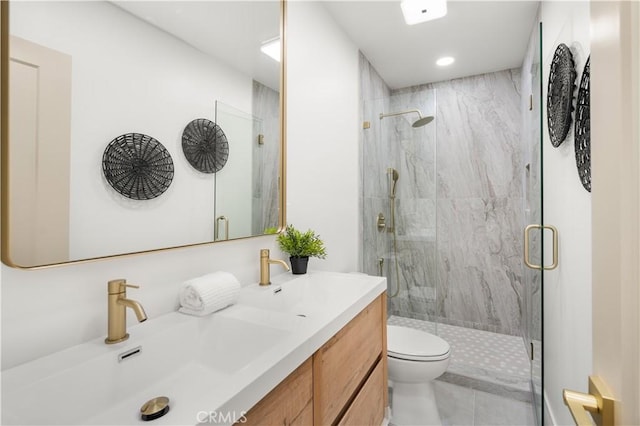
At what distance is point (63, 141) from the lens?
81cm

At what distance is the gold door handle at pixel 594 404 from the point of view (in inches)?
17.0

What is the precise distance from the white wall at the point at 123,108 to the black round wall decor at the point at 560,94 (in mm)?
1412

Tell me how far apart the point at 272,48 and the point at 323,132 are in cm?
63

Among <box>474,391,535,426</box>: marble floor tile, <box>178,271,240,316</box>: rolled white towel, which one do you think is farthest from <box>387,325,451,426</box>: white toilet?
<box>178,271,240,316</box>: rolled white towel

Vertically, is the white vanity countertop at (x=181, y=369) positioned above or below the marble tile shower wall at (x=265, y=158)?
below

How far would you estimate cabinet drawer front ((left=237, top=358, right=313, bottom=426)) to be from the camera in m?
0.69

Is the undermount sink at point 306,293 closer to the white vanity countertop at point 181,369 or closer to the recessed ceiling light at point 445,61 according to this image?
the white vanity countertop at point 181,369

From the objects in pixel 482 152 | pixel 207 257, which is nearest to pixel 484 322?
pixel 482 152

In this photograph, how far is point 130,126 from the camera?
3.14ft

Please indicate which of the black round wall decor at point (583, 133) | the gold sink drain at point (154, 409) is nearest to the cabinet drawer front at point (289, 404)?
the gold sink drain at point (154, 409)

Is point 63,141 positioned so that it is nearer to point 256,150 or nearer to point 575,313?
point 256,150

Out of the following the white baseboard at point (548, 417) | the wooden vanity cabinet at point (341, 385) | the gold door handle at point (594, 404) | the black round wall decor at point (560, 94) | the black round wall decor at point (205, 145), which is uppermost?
the black round wall decor at point (560, 94)

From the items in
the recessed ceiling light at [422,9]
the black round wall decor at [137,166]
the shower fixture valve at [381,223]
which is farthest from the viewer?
the shower fixture valve at [381,223]

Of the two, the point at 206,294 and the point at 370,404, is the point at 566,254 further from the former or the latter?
the point at 206,294
